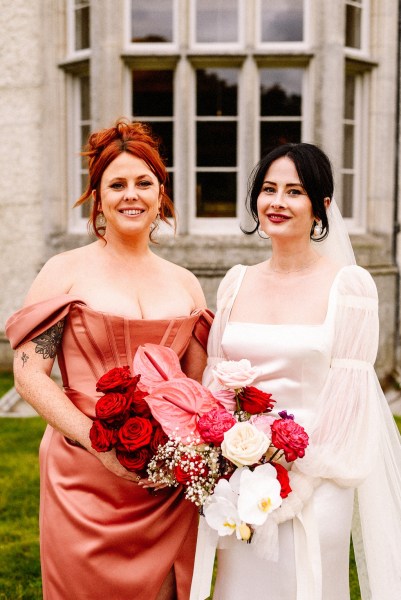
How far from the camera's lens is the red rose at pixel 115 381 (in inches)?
93.7

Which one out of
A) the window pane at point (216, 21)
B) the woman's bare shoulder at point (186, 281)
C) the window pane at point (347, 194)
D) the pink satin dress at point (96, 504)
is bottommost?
the pink satin dress at point (96, 504)

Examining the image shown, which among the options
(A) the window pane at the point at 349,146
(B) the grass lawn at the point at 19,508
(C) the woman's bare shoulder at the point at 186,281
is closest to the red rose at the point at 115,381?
(C) the woman's bare shoulder at the point at 186,281

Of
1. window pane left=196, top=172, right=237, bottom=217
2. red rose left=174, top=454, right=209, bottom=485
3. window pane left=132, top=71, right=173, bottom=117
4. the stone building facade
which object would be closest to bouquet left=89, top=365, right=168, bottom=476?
red rose left=174, top=454, right=209, bottom=485

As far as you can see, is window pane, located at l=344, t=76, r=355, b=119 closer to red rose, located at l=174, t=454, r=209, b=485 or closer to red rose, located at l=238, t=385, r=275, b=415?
red rose, located at l=238, t=385, r=275, b=415

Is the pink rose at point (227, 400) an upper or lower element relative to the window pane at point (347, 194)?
lower

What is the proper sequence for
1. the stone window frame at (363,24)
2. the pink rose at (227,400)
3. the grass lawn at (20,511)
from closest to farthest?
1. the pink rose at (227,400)
2. the grass lawn at (20,511)
3. the stone window frame at (363,24)

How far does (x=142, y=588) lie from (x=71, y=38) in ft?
22.5

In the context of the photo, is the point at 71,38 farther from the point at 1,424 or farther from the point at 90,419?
the point at 90,419

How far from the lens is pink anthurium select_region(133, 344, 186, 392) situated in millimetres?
2488

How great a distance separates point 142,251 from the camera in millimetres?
2885

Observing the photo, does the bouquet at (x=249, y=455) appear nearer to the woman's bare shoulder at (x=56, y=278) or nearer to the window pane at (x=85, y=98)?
the woman's bare shoulder at (x=56, y=278)

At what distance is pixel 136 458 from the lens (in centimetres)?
239

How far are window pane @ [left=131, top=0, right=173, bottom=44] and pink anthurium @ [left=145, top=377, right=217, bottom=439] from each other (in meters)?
5.99

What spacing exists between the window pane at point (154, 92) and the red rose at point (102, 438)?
5.87 meters
